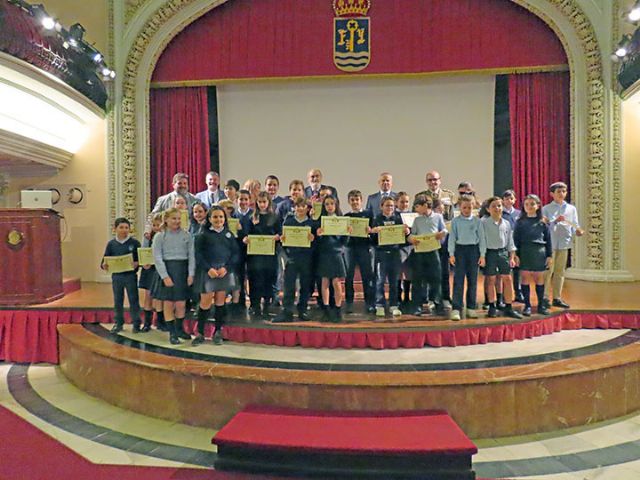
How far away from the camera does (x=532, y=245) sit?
4.23 m

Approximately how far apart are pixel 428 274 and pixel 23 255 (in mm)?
4134

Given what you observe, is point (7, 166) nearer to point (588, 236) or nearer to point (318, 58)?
point (318, 58)

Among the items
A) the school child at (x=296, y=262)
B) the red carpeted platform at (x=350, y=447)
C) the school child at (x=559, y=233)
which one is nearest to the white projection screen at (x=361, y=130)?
the school child at (x=559, y=233)

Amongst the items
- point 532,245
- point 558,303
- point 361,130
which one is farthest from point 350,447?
point 361,130

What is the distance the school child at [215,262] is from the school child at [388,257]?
1.27 meters

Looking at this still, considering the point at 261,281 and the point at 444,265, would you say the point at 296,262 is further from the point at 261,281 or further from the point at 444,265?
the point at 444,265

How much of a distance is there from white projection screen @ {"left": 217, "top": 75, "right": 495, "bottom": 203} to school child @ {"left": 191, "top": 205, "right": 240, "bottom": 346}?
12.1 feet

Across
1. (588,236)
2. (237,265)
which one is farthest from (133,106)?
(588,236)

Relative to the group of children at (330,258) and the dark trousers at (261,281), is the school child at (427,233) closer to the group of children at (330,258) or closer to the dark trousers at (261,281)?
the group of children at (330,258)

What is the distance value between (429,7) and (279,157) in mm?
3112

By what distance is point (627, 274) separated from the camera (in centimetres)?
657

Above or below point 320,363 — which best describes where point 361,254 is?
above

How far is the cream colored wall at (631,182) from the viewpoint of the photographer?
6.55 m

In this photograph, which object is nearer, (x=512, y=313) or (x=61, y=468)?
(x=61, y=468)
